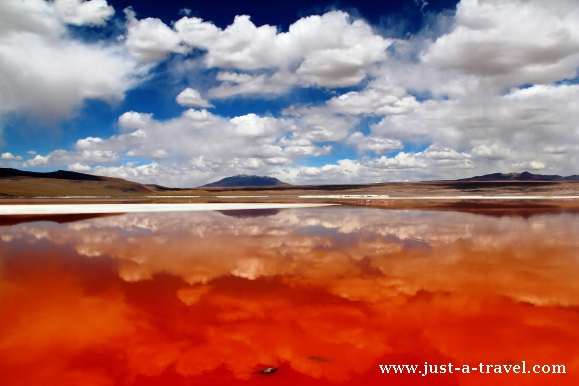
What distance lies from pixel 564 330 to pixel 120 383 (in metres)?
8.48

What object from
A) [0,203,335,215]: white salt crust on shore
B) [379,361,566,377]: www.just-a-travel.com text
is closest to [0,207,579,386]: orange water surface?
[379,361,566,377]: www.just-a-travel.com text

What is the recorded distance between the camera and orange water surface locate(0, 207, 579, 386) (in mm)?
6109

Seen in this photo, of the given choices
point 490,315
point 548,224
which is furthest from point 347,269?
point 548,224

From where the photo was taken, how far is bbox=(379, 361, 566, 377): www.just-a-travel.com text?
6.05m

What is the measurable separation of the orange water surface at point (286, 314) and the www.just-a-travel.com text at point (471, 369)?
3.3 inches

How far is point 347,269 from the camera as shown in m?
12.1

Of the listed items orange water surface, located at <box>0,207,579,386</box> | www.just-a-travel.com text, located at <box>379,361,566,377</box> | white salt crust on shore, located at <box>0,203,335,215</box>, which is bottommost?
www.just-a-travel.com text, located at <box>379,361,566,377</box>

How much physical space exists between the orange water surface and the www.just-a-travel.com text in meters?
0.08

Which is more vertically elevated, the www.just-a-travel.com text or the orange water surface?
the orange water surface

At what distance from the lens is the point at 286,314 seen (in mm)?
8203

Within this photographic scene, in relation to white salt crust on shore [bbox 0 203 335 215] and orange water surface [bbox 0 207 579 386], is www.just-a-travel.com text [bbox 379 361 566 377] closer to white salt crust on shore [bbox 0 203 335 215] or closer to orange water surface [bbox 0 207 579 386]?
orange water surface [bbox 0 207 579 386]

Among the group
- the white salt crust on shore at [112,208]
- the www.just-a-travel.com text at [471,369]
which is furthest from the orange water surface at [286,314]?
the white salt crust on shore at [112,208]

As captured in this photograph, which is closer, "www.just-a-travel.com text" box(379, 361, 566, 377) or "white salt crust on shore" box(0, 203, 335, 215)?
"www.just-a-travel.com text" box(379, 361, 566, 377)

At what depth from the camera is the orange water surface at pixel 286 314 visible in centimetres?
611
